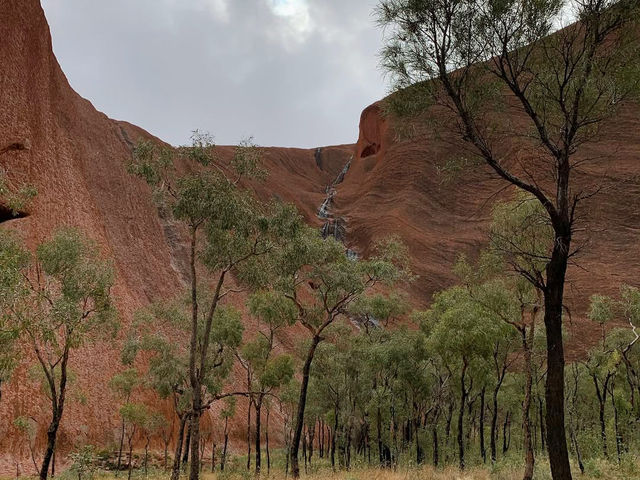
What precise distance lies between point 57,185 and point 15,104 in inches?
289

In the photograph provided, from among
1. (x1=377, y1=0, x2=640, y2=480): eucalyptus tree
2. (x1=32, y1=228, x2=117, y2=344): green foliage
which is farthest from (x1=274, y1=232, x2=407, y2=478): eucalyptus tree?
(x1=377, y1=0, x2=640, y2=480): eucalyptus tree

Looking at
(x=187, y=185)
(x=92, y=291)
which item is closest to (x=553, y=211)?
(x=187, y=185)

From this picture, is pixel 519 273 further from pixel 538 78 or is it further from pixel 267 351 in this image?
pixel 267 351

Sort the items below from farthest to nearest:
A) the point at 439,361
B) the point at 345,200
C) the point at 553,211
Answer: the point at 345,200
the point at 439,361
the point at 553,211

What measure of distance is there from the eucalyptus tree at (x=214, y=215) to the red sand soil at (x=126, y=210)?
5.88 m

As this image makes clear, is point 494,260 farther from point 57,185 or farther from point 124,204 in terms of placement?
point 124,204

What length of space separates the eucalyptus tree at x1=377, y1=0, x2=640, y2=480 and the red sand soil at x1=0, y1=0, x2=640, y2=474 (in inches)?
38.5

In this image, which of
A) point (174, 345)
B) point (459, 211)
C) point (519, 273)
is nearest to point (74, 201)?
point (174, 345)

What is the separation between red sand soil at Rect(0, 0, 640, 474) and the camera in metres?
31.2

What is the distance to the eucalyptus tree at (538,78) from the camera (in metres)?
8.92

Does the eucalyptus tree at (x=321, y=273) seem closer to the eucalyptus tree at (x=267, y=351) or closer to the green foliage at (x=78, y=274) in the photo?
the eucalyptus tree at (x=267, y=351)

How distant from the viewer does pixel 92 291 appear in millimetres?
17500

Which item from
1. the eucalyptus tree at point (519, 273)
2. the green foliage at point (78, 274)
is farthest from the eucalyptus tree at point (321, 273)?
the green foliage at point (78, 274)

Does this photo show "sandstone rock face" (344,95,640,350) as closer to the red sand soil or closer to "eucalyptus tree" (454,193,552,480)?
the red sand soil
